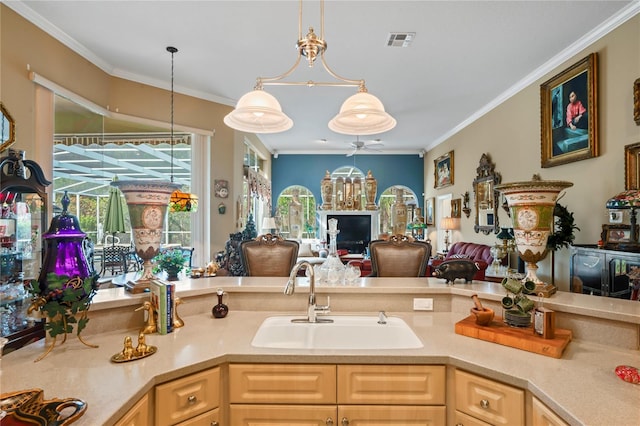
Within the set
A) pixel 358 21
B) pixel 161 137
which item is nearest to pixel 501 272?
pixel 358 21

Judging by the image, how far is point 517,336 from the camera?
132 cm

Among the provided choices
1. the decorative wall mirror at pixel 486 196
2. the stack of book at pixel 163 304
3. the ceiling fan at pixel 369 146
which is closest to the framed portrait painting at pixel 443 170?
the decorative wall mirror at pixel 486 196

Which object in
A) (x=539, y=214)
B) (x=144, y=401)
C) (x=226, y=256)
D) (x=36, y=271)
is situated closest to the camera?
(x=144, y=401)

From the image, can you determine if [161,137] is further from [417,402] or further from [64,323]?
[417,402]

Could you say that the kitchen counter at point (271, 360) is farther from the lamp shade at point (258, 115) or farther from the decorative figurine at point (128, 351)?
the lamp shade at point (258, 115)

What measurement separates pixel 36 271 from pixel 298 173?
691 cm

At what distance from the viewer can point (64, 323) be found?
1282 millimetres

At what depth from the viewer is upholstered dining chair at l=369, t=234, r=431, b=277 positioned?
2.88 meters

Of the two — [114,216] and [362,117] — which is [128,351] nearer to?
[362,117]

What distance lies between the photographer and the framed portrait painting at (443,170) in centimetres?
699

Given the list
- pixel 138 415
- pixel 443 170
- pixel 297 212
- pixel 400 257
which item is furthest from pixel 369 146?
pixel 138 415

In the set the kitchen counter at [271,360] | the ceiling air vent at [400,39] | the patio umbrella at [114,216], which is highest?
the ceiling air vent at [400,39]

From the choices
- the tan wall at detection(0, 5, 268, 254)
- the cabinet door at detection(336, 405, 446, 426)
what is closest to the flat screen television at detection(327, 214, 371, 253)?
the tan wall at detection(0, 5, 268, 254)

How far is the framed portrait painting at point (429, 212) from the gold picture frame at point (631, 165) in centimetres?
541
